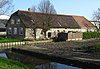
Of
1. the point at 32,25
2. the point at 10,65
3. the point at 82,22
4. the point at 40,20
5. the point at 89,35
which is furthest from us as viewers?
the point at 82,22

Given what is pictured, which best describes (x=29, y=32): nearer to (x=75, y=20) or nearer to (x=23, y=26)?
(x=23, y=26)

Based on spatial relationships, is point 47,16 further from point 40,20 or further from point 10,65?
point 10,65

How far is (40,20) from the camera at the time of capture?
180ft

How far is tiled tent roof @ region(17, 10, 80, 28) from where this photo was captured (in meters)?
52.8

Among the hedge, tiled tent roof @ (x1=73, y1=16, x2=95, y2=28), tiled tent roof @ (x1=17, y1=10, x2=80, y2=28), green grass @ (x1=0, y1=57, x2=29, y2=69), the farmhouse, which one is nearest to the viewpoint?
green grass @ (x1=0, y1=57, x2=29, y2=69)

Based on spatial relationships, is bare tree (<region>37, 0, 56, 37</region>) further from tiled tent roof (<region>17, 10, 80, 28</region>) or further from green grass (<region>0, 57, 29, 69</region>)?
green grass (<region>0, 57, 29, 69</region>)

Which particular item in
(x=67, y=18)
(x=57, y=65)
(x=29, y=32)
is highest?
(x=67, y=18)

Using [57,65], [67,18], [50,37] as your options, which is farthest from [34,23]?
[57,65]

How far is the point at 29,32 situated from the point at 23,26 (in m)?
1.92

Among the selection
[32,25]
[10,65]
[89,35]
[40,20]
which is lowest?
Result: [10,65]

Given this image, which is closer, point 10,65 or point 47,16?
point 10,65

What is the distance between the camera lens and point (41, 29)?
174 feet

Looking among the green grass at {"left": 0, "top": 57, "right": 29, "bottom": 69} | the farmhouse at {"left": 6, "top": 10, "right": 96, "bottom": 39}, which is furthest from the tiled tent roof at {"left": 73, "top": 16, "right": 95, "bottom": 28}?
the green grass at {"left": 0, "top": 57, "right": 29, "bottom": 69}

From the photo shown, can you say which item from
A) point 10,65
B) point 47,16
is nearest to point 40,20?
point 47,16
